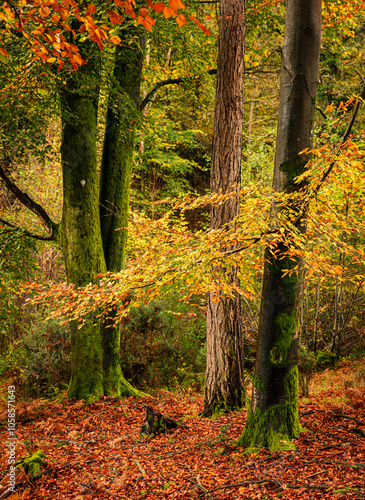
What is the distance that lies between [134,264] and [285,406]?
90.6 inches

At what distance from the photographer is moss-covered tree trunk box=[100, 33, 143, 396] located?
7031 millimetres

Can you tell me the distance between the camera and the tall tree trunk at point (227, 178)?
18.7 feet

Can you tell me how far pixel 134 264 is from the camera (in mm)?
4316

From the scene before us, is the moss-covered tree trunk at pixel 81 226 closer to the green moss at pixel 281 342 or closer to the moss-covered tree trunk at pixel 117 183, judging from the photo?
the moss-covered tree trunk at pixel 117 183

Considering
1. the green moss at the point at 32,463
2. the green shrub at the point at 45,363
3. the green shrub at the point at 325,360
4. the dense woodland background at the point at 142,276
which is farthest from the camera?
the green shrub at the point at 325,360

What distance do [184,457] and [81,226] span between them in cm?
410

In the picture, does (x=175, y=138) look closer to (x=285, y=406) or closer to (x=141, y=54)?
(x=141, y=54)

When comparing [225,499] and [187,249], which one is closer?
[225,499]

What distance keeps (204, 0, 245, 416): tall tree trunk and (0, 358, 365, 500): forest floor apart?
1.37 feet

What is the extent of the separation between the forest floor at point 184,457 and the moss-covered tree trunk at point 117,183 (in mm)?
960

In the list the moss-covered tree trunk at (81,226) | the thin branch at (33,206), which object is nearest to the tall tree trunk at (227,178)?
the moss-covered tree trunk at (81,226)

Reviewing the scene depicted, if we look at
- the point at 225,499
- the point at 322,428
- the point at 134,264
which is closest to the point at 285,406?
the point at 322,428

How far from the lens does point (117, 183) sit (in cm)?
742

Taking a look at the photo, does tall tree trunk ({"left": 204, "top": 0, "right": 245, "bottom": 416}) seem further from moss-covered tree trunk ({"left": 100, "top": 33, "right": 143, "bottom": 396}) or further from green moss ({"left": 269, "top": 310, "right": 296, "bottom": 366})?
moss-covered tree trunk ({"left": 100, "top": 33, "right": 143, "bottom": 396})
